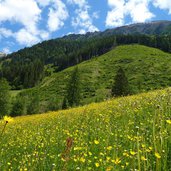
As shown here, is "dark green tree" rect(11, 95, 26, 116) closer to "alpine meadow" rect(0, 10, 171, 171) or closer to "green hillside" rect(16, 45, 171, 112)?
"alpine meadow" rect(0, 10, 171, 171)

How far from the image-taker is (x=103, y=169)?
4.44m

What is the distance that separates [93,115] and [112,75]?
136 meters

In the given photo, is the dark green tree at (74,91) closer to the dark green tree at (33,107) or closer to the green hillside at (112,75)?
the dark green tree at (33,107)

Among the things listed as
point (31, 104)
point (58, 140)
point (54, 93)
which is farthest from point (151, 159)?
point (54, 93)

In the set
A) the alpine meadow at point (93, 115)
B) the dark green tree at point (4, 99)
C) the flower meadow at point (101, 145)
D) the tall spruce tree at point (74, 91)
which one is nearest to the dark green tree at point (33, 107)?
the alpine meadow at point (93, 115)

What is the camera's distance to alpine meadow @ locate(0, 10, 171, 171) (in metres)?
4.52

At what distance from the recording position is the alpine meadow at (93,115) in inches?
178

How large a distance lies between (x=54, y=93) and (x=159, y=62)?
52.5 meters

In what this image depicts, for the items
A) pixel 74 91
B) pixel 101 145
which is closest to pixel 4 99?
pixel 74 91

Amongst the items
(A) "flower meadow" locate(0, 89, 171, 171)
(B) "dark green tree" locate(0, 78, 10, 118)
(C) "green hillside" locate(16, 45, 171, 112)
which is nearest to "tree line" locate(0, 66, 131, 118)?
(B) "dark green tree" locate(0, 78, 10, 118)

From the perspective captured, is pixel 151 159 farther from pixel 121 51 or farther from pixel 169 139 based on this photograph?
pixel 121 51

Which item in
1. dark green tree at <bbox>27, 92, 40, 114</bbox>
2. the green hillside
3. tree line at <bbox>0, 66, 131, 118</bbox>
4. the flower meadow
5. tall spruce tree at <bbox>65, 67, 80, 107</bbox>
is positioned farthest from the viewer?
the green hillside

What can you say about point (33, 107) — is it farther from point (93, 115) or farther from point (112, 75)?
point (93, 115)

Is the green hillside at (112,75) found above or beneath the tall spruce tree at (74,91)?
above
